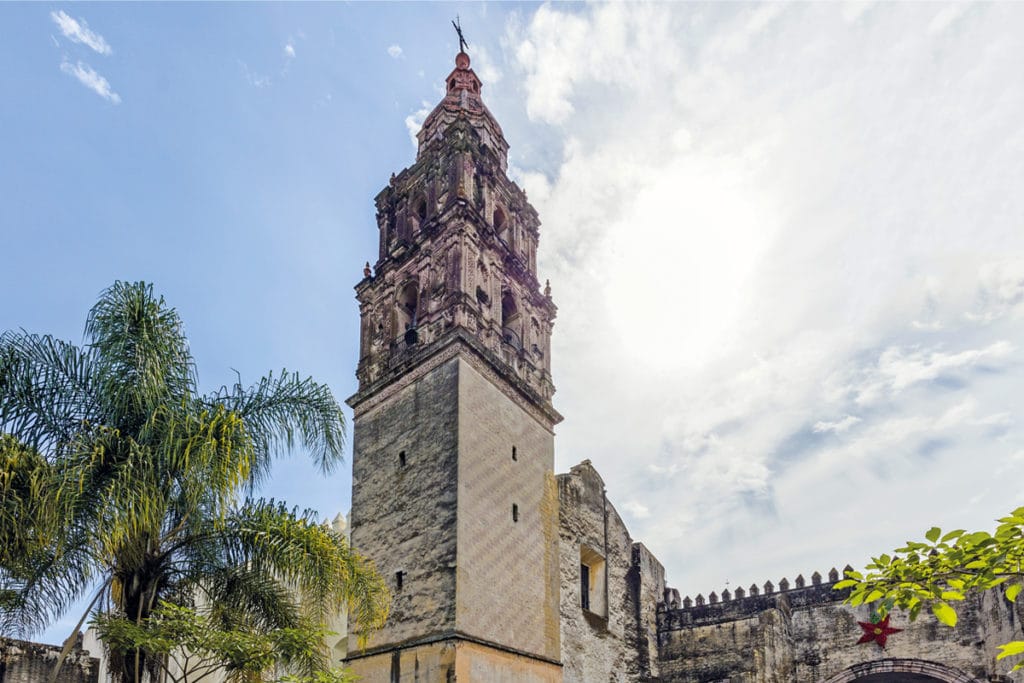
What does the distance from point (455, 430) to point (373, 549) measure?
113 inches

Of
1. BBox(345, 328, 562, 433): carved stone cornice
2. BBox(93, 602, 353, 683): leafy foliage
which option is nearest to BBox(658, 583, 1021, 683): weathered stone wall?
BBox(345, 328, 562, 433): carved stone cornice

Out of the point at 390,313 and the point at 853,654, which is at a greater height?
the point at 390,313

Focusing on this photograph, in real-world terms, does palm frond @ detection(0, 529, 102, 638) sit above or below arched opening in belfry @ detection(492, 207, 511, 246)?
below

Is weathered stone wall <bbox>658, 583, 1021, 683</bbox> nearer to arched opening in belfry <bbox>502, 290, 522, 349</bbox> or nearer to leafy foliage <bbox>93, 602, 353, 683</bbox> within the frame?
arched opening in belfry <bbox>502, 290, 522, 349</bbox>

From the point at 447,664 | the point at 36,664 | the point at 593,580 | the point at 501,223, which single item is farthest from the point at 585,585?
the point at 36,664

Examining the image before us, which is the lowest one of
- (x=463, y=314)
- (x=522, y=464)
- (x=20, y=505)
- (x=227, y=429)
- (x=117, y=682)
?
(x=117, y=682)

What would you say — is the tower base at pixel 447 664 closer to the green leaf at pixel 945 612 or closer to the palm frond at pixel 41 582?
the palm frond at pixel 41 582

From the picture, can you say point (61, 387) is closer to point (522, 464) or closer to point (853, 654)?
point (522, 464)

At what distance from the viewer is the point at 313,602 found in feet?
26.6

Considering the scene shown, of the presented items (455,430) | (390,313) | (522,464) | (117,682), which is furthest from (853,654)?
(117,682)

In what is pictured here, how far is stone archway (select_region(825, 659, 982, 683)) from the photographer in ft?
53.5

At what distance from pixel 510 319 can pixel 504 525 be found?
5.30m

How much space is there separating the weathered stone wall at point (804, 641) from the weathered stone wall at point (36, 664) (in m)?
12.3

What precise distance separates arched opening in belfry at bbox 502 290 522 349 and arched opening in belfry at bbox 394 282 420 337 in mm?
2033
